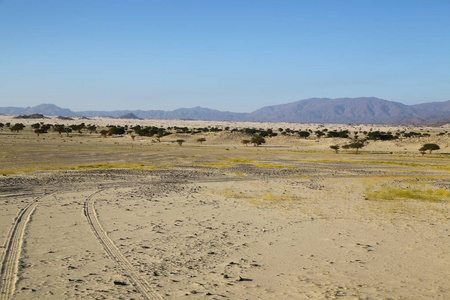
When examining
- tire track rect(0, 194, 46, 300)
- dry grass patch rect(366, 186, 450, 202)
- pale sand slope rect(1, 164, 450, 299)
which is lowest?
dry grass patch rect(366, 186, 450, 202)

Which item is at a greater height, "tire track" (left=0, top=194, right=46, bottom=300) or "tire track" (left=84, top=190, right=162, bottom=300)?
"tire track" (left=0, top=194, right=46, bottom=300)

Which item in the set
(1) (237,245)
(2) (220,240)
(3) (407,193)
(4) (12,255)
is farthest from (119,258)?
(3) (407,193)

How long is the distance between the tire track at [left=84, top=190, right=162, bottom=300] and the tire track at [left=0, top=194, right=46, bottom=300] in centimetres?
199

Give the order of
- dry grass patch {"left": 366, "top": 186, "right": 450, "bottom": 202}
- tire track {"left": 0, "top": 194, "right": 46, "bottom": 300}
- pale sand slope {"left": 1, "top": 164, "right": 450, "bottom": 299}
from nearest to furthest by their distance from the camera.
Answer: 1. tire track {"left": 0, "top": 194, "right": 46, "bottom": 300}
2. pale sand slope {"left": 1, "top": 164, "right": 450, "bottom": 299}
3. dry grass patch {"left": 366, "top": 186, "right": 450, "bottom": 202}

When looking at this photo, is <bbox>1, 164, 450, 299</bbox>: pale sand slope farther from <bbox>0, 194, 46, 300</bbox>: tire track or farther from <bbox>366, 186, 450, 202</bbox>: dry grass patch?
<bbox>366, 186, 450, 202</bbox>: dry grass patch

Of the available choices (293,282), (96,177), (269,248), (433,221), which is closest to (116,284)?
(293,282)

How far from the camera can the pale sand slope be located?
856 cm

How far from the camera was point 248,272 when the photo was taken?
952 cm

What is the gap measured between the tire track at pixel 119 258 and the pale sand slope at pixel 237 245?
0.43ft

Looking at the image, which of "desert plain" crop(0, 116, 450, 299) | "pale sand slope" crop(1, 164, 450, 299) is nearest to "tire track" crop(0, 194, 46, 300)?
"desert plain" crop(0, 116, 450, 299)

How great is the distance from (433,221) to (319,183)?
10.3 m

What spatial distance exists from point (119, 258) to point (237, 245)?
3242 mm

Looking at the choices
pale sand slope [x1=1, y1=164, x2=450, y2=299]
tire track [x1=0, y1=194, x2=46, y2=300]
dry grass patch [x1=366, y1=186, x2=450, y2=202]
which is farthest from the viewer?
dry grass patch [x1=366, y1=186, x2=450, y2=202]

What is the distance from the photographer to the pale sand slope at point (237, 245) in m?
8.56
